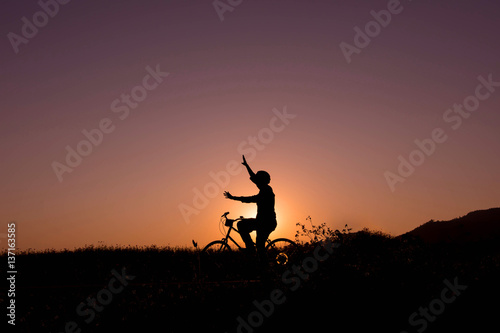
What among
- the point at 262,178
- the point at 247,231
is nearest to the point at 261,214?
the point at 247,231

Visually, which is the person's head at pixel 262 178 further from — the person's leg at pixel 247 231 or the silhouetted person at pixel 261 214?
the person's leg at pixel 247 231

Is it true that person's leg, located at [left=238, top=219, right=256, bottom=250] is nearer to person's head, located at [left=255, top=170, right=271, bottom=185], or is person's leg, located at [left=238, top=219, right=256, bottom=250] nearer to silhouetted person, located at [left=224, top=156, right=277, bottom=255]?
silhouetted person, located at [left=224, top=156, right=277, bottom=255]

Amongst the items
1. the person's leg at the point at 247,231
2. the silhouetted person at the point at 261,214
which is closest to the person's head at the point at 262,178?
the silhouetted person at the point at 261,214

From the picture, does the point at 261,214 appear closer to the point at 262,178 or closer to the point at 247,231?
the point at 247,231

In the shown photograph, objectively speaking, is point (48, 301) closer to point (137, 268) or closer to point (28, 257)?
point (137, 268)

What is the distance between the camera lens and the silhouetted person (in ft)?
44.1

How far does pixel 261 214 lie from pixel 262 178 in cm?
98

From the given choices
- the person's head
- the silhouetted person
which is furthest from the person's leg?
the person's head

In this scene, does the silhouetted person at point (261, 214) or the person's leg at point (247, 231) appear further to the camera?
the person's leg at point (247, 231)

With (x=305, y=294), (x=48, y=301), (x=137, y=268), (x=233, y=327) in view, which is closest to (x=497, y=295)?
(x=305, y=294)

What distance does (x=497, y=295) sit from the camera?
8250 mm

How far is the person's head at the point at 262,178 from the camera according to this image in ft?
43.9

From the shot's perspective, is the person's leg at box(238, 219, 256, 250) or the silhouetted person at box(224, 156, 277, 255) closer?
the silhouetted person at box(224, 156, 277, 255)

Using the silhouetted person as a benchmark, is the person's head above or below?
above
